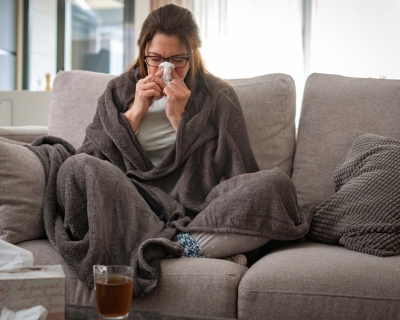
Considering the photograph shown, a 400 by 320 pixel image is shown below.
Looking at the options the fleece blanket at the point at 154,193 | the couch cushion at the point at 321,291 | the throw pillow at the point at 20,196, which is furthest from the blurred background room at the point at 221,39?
the couch cushion at the point at 321,291

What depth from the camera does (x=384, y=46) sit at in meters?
4.48

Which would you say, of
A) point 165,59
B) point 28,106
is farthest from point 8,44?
point 165,59

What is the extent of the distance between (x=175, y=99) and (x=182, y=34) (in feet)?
0.75

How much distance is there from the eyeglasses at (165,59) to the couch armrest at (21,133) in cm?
53

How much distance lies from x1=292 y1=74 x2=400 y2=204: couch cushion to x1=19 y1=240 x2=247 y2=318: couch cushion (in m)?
0.65

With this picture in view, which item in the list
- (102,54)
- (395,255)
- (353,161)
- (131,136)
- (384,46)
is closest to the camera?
(395,255)

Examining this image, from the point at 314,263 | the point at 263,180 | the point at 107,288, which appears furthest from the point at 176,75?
the point at 107,288

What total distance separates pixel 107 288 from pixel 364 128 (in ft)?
4.25

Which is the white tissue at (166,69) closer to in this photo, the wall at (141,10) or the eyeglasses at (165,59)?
the eyeglasses at (165,59)

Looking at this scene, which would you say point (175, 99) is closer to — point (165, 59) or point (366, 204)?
point (165, 59)

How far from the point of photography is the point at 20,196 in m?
1.45

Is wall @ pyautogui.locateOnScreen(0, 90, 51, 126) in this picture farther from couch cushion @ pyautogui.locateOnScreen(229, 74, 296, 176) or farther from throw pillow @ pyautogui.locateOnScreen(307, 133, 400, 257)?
throw pillow @ pyautogui.locateOnScreen(307, 133, 400, 257)

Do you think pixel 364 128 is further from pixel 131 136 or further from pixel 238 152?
pixel 131 136

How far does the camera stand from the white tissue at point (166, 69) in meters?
1.83
